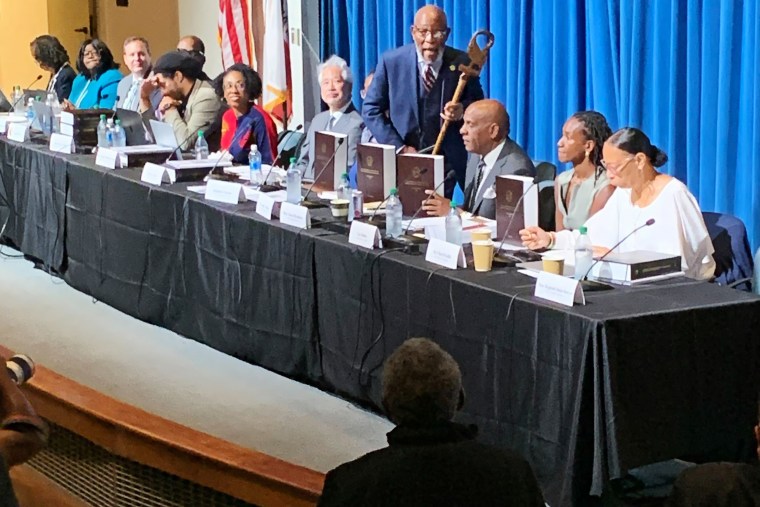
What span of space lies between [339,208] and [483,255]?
32.5 inches

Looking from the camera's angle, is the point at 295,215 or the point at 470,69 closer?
the point at 295,215

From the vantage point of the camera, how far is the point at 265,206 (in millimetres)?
3926

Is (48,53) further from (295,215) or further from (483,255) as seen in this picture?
(483,255)

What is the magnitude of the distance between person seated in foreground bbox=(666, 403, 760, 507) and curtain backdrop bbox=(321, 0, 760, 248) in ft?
9.21

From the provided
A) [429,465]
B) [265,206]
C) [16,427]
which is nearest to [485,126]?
[265,206]

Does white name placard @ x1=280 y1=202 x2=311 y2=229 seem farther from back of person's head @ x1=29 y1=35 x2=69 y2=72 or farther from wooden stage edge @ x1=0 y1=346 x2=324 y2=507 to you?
back of person's head @ x1=29 y1=35 x2=69 y2=72

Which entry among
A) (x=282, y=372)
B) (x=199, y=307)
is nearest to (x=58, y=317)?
(x=199, y=307)

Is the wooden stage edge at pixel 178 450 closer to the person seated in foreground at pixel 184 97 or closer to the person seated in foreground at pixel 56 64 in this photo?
the person seated in foreground at pixel 184 97

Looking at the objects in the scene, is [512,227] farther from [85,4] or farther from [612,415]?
[85,4]

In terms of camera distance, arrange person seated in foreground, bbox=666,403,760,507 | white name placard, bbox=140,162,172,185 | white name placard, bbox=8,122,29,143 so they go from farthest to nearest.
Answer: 1. white name placard, bbox=8,122,29,143
2. white name placard, bbox=140,162,172,185
3. person seated in foreground, bbox=666,403,760,507

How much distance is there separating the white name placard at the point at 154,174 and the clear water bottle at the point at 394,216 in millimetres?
1294

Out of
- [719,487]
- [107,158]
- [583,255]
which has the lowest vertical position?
[719,487]

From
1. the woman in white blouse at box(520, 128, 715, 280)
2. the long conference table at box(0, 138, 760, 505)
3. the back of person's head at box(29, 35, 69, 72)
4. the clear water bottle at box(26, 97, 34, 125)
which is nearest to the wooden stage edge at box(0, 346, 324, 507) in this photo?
the long conference table at box(0, 138, 760, 505)

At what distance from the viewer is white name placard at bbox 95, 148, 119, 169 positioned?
4836 mm
